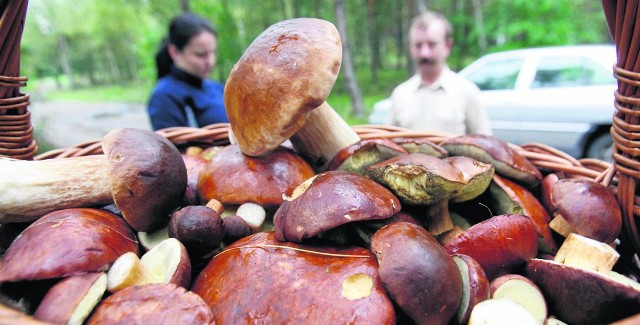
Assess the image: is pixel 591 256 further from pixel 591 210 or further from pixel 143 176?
pixel 143 176

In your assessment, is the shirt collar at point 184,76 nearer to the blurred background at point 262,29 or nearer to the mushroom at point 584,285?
the blurred background at point 262,29

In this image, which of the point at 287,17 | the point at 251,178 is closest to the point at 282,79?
the point at 251,178

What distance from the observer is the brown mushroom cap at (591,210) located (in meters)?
1.07

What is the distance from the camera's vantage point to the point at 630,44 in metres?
1.03

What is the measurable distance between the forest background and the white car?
151 inches

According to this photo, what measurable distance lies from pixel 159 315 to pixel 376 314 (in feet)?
1.45

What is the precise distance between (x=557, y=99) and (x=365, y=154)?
4.81 metres

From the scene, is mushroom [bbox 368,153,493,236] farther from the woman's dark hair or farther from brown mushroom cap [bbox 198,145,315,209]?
the woman's dark hair

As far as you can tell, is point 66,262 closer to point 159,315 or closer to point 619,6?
point 159,315

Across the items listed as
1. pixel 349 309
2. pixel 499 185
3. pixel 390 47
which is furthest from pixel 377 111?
pixel 390 47

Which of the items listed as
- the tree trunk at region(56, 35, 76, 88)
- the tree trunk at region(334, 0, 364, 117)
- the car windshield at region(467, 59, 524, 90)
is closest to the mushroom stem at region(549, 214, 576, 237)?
the car windshield at region(467, 59, 524, 90)

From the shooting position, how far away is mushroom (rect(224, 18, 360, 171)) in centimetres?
111

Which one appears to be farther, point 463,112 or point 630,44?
point 463,112

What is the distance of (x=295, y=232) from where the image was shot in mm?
932
